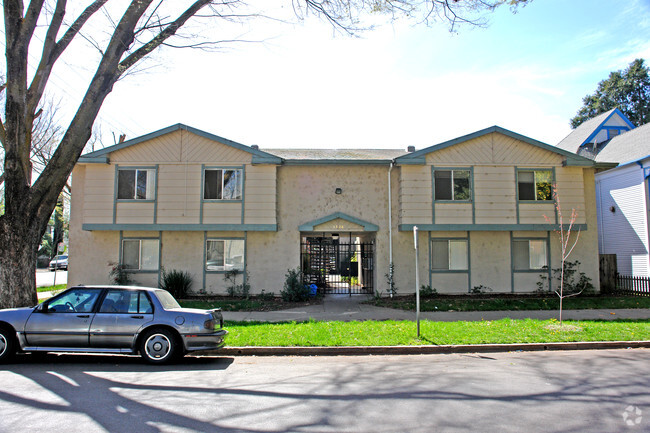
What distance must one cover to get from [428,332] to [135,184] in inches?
496

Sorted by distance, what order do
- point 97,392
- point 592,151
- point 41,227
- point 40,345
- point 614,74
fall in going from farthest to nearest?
point 614,74 → point 592,151 → point 41,227 → point 40,345 → point 97,392

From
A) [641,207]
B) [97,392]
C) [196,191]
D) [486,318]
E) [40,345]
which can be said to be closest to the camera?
[97,392]

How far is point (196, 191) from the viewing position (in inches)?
672

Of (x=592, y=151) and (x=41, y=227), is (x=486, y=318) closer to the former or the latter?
(x=41, y=227)

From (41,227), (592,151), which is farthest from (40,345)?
(592,151)

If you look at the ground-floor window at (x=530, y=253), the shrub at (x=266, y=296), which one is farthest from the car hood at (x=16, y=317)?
the ground-floor window at (x=530, y=253)

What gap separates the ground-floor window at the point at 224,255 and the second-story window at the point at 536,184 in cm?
1126

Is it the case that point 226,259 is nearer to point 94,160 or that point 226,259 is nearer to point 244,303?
point 244,303

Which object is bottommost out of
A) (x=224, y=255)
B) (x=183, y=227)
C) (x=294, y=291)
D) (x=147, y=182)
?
(x=294, y=291)

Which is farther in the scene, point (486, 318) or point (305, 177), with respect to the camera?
point (305, 177)

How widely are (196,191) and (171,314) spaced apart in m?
9.76

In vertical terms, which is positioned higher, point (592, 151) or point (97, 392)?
point (592, 151)

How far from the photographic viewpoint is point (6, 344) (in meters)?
7.59

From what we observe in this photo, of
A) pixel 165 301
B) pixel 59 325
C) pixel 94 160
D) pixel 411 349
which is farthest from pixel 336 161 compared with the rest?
pixel 59 325
